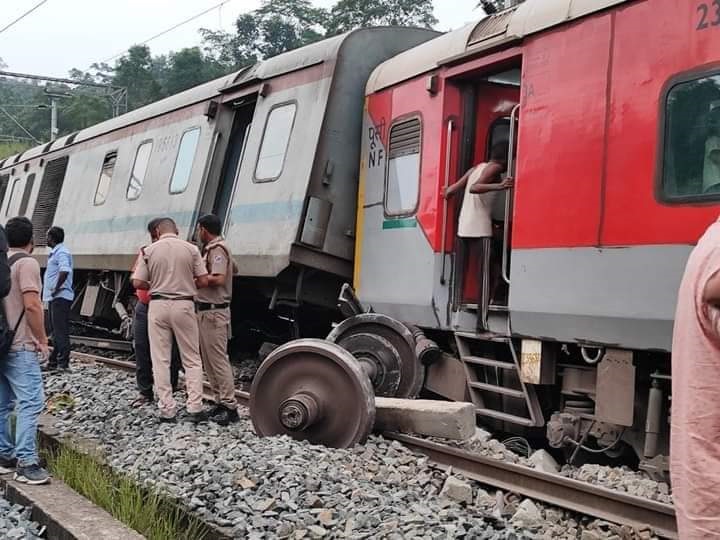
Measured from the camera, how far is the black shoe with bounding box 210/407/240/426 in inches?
260

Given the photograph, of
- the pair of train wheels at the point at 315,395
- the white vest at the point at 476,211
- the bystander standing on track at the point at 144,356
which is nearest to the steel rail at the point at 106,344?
the bystander standing on track at the point at 144,356

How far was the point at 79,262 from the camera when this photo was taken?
1313 cm

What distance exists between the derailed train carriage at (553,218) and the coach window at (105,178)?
638 cm

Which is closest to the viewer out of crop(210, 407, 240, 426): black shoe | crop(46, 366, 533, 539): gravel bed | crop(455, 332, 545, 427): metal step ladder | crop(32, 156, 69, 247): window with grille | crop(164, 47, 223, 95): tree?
crop(46, 366, 533, 539): gravel bed

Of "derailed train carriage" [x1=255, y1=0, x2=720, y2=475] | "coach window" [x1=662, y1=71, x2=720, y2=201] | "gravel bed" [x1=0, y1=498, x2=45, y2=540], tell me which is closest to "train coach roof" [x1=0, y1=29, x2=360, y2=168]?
"derailed train carriage" [x1=255, y1=0, x2=720, y2=475]

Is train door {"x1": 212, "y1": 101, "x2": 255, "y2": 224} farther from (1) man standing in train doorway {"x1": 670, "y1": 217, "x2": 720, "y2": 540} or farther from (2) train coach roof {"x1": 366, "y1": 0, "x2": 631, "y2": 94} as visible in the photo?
(1) man standing in train doorway {"x1": 670, "y1": 217, "x2": 720, "y2": 540}

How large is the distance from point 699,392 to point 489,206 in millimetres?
4711

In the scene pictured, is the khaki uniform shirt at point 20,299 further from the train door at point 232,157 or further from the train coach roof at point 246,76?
the train door at point 232,157

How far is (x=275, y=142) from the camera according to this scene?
28.1 ft

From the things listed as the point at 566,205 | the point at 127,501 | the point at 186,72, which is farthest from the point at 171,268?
the point at 186,72

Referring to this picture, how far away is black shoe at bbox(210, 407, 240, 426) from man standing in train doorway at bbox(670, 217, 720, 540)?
5090 mm

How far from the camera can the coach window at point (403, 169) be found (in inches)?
281

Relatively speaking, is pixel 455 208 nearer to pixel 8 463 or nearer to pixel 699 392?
pixel 8 463

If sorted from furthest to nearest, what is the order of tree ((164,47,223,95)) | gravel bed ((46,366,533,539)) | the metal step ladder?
1. tree ((164,47,223,95))
2. the metal step ladder
3. gravel bed ((46,366,533,539))
